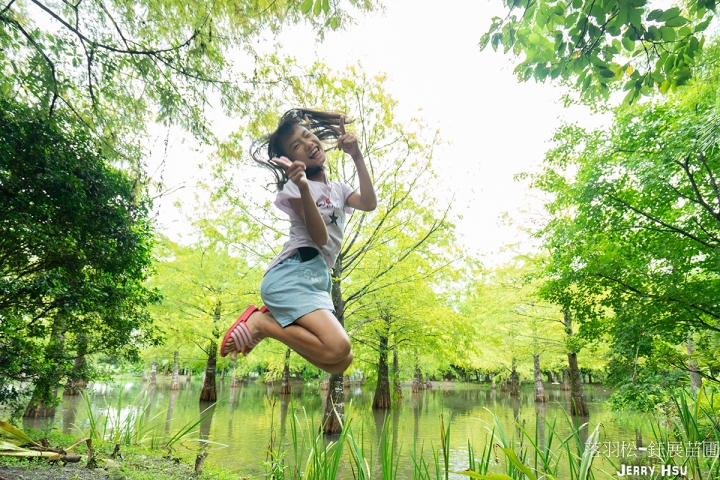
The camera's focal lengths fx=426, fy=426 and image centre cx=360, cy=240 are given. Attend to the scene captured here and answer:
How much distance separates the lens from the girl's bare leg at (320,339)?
183 centimetres

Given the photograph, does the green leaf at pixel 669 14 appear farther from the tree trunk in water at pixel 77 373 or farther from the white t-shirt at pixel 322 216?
the tree trunk in water at pixel 77 373

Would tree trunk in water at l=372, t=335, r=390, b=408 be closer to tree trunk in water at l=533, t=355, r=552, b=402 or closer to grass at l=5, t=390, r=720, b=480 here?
grass at l=5, t=390, r=720, b=480

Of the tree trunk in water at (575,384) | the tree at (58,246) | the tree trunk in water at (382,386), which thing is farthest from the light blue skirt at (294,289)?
the tree trunk in water at (575,384)

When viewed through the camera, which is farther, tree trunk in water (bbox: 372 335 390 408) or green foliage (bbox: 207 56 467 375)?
tree trunk in water (bbox: 372 335 390 408)

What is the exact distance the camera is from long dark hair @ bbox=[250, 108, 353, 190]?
2.40 meters

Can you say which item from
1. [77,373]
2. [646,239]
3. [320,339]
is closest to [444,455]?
[320,339]

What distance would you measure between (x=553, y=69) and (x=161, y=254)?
50.6 feet

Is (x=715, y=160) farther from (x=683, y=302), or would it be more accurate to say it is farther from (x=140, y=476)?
(x=140, y=476)

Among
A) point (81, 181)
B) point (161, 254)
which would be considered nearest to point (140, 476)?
point (81, 181)

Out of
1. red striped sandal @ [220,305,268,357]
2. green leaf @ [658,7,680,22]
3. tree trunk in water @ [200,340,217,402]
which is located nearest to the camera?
red striped sandal @ [220,305,268,357]

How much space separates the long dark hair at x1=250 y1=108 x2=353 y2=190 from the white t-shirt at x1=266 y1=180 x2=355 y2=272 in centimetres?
25

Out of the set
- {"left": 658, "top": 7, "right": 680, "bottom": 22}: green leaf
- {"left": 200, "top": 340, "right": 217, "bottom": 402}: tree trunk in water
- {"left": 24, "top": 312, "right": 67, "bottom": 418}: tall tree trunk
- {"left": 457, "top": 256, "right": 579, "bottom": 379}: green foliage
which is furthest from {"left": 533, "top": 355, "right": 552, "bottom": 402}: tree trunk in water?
{"left": 658, "top": 7, "right": 680, "bottom": 22}: green leaf

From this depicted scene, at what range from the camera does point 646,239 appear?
28.1ft

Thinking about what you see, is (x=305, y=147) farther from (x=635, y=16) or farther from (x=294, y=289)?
(x=635, y=16)
